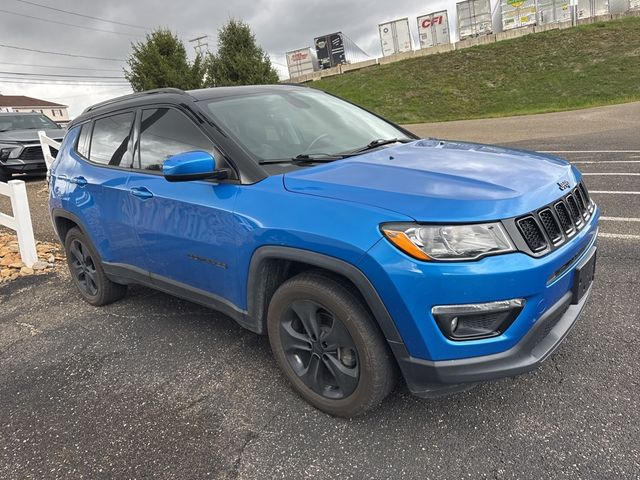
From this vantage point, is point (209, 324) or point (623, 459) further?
point (209, 324)

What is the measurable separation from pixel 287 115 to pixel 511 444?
93.8 inches

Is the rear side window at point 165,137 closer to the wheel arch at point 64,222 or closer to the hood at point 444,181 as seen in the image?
the hood at point 444,181

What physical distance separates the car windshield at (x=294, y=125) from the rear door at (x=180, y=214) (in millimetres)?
223

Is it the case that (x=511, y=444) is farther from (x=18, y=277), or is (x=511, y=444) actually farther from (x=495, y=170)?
(x=18, y=277)

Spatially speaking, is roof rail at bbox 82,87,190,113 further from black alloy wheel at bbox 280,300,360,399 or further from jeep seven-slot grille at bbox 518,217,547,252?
jeep seven-slot grille at bbox 518,217,547,252

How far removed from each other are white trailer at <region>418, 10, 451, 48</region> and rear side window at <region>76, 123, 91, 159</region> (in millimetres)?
42911

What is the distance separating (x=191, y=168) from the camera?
2.63 metres

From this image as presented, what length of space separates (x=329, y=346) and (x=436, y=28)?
45.3 metres

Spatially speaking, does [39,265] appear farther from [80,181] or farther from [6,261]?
[80,181]

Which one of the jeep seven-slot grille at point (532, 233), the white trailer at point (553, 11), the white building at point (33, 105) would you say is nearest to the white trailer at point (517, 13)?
the white trailer at point (553, 11)

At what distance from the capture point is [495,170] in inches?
96.0

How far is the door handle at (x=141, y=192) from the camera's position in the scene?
320 cm

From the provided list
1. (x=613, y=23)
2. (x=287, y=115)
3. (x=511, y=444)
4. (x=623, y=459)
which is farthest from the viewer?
Answer: (x=613, y=23)

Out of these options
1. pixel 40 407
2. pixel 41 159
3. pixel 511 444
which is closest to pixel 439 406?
pixel 511 444
